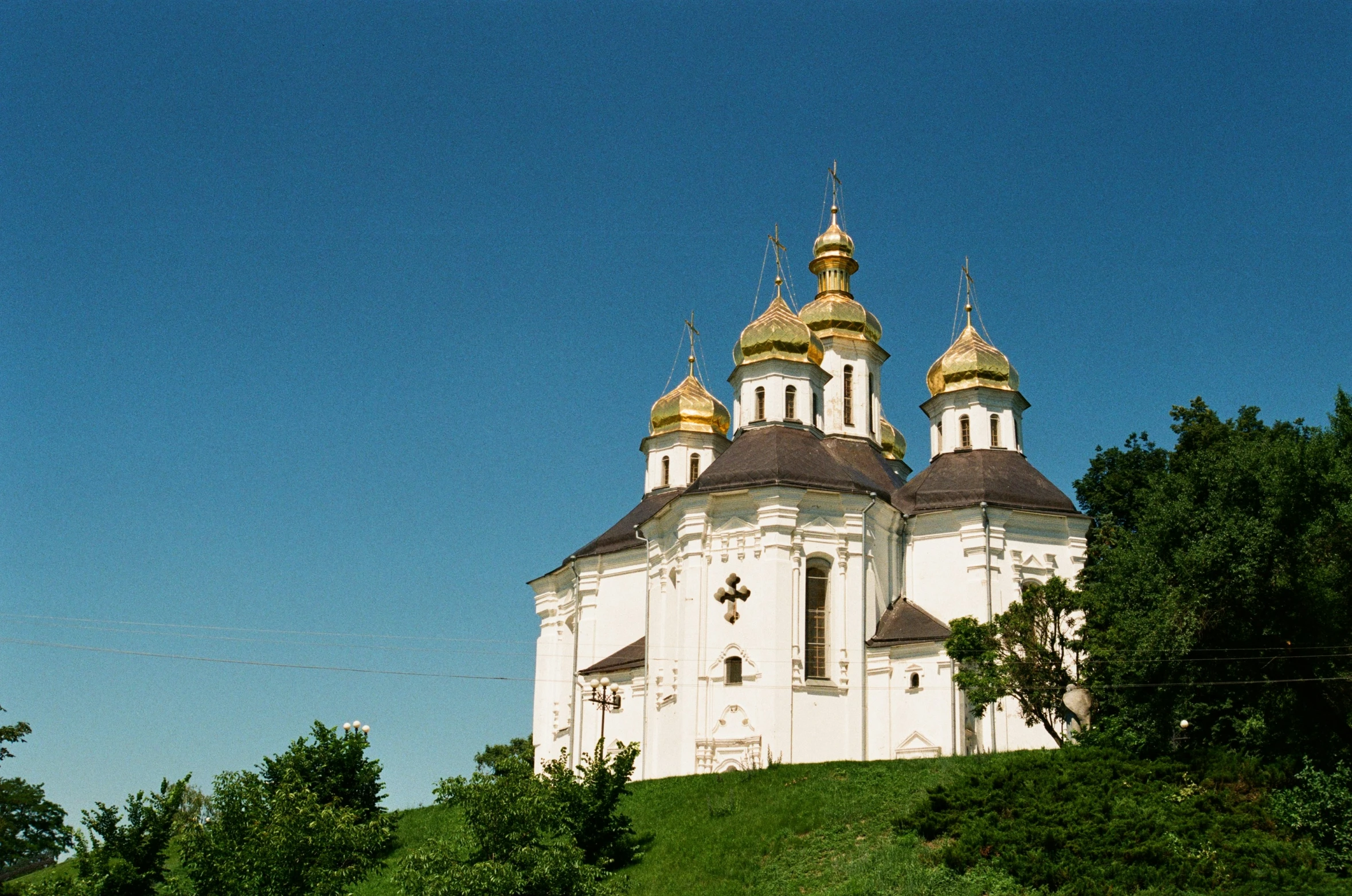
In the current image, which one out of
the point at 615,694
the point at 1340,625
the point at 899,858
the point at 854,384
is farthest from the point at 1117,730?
the point at 854,384

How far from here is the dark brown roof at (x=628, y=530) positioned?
37.5 m

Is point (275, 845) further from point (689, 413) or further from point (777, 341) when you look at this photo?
point (689, 413)

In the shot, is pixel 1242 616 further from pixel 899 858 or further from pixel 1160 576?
pixel 899 858

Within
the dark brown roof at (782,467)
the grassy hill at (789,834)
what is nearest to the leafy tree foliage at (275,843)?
the grassy hill at (789,834)

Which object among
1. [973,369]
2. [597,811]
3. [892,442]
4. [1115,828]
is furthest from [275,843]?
[892,442]

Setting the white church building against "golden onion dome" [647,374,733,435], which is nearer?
the white church building

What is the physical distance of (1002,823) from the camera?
20.6 meters

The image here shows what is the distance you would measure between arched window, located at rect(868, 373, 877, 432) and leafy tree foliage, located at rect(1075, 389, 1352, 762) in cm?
1459

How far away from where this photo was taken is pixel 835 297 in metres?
40.0

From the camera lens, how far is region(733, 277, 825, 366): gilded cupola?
34.9m

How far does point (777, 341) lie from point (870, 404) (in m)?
5.14

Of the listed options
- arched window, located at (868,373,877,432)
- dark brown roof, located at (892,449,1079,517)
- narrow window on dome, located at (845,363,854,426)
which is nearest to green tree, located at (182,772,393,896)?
dark brown roof, located at (892,449,1079,517)

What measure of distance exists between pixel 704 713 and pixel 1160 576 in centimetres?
1049

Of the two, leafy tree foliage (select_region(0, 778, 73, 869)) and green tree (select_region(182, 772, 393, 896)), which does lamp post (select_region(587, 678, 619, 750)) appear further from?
leafy tree foliage (select_region(0, 778, 73, 869))
